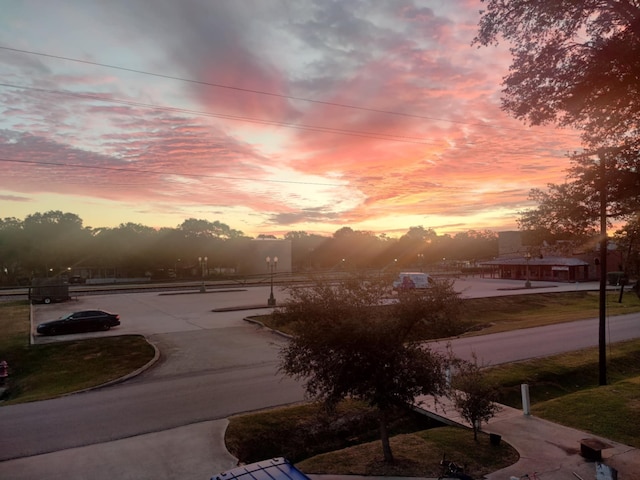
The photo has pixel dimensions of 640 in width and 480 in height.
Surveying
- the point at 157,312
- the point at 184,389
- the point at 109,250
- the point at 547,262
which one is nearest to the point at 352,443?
the point at 184,389

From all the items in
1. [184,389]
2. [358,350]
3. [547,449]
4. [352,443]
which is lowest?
[352,443]

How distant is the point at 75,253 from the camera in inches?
3538

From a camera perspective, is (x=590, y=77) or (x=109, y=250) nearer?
(x=590, y=77)

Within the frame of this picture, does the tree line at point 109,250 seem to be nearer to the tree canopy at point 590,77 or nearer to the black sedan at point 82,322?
the black sedan at point 82,322

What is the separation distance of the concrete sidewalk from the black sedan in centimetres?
2288

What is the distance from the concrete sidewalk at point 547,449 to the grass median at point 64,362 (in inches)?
505

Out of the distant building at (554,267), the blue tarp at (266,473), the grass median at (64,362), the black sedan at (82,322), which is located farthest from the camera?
the distant building at (554,267)

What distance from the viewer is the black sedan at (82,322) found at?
1063 inches

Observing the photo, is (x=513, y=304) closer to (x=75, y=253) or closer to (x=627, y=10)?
(x=627, y=10)

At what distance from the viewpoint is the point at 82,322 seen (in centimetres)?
2781

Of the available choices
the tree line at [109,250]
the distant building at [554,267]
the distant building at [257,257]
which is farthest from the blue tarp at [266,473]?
the distant building at [257,257]

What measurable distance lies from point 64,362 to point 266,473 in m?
17.9

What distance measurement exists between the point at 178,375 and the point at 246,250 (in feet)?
290

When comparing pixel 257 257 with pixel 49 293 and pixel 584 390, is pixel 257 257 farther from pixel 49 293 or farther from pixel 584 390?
pixel 584 390
